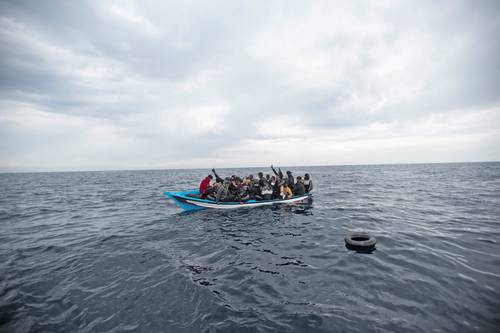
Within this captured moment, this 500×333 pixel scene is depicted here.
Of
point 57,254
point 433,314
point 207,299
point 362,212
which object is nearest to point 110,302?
point 207,299

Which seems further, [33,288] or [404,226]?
[404,226]

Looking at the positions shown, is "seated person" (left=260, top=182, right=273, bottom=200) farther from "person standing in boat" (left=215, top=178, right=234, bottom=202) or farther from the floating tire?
the floating tire

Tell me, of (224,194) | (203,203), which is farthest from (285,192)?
(203,203)

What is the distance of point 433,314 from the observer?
524cm

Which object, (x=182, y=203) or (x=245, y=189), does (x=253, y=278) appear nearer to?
(x=182, y=203)

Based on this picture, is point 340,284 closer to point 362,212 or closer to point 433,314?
point 433,314

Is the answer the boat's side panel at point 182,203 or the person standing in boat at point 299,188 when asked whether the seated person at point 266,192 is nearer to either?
the person standing in boat at point 299,188

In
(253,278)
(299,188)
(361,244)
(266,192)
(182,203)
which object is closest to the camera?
(253,278)

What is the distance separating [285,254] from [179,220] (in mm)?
8910

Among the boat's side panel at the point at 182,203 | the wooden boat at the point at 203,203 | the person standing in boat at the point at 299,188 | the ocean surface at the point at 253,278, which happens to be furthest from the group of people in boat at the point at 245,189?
the ocean surface at the point at 253,278

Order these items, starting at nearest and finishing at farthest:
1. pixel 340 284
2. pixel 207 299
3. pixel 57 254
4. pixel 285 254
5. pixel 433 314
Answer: pixel 433 314 < pixel 207 299 < pixel 340 284 < pixel 285 254 < pixel 57 254

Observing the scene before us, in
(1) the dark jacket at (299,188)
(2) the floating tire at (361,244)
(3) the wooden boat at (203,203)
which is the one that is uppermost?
(1) the dark jacket at (299,188)

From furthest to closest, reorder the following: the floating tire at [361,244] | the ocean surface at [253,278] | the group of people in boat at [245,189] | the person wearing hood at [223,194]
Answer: the group of people in boat at [245,189] < the person wearing hood at [223,194] < the floating tire at [361,244] < the ocean surface at [253,278]

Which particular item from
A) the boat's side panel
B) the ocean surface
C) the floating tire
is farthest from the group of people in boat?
the floating tire
